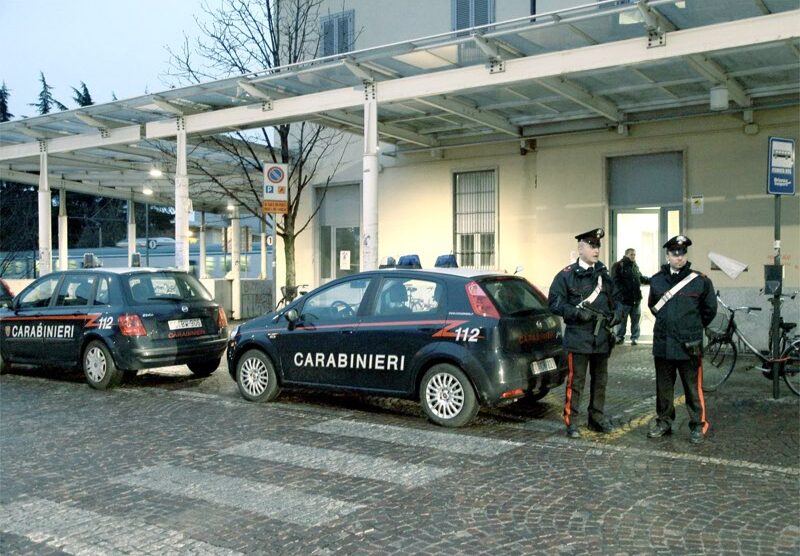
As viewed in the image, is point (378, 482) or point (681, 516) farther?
point (378, 482)

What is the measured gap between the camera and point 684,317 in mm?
6871

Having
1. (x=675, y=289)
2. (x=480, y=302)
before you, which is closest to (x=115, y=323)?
(x=480, y=302)

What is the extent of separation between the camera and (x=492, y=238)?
1700 centimetres

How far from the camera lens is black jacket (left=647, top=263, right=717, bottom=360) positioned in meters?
6.85

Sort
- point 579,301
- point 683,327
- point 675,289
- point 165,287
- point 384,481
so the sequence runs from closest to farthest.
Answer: point 384,481
point 683,327
point 675,289
point 579,301
point 165,287

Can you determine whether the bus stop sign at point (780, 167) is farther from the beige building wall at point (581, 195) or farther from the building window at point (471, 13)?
the building window at point (471, 13)

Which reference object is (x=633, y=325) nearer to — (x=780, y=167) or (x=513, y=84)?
(x=513, y=84)

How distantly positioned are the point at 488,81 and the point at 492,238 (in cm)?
584

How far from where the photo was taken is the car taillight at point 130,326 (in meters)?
10.1

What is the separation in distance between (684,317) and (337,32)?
1455cm

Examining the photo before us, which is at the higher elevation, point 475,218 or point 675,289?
point 475,218

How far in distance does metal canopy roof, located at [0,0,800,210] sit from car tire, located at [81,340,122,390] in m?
5.07

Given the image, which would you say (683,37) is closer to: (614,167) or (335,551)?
(614,167)

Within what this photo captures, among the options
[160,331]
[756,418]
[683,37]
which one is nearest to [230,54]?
[160,331]
